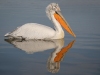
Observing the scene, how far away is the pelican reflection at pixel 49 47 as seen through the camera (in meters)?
5.66

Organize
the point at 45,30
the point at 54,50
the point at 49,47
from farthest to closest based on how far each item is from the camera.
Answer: the point at 45,30 < the point at 49,47 < the point at 54,50

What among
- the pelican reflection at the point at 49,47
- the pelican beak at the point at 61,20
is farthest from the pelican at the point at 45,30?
the pelican reflection at the point at 49,47

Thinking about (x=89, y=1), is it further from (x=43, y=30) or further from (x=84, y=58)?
(x=84, y=58)

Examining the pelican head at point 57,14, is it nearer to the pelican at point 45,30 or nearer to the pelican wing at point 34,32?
the pelican at point 45,30

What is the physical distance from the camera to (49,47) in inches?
265

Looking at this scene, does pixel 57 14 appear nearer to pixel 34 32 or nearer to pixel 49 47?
pixel 34 32

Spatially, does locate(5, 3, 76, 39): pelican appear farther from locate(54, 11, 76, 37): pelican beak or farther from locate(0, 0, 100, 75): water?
locate(0, 0, 100, 75): water

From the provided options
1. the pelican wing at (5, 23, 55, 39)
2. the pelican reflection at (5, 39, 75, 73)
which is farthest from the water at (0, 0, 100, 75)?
the pelican wing at (5, 23, 55, 39)

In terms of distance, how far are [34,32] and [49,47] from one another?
889 mm

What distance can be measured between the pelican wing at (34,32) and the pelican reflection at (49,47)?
14cm

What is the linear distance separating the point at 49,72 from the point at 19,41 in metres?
2.58

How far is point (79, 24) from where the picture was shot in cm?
875

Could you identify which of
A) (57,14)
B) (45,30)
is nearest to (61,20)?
(57,14)

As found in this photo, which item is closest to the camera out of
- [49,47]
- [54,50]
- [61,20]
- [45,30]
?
[54,50]
